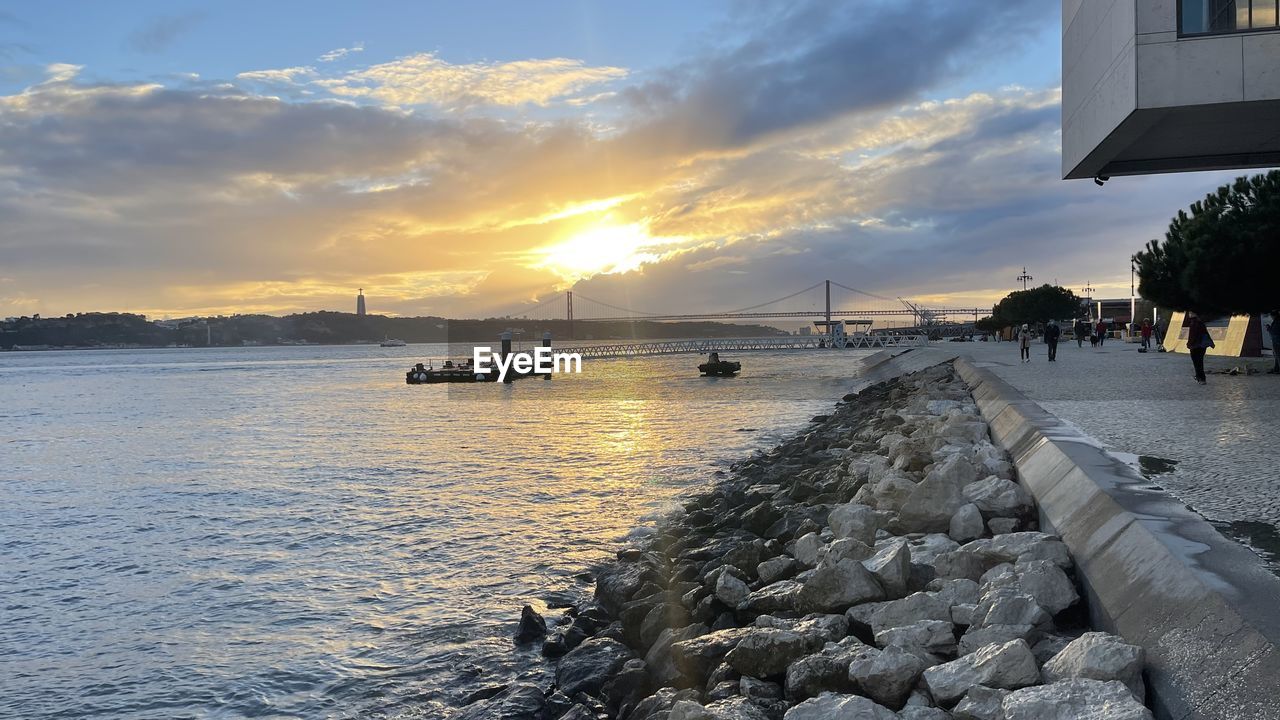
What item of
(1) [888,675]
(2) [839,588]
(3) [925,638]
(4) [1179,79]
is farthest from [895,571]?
(4) [1179,79]

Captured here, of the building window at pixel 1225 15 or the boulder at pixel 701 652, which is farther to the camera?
the building window at pixel 1225 15

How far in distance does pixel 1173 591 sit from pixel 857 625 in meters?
1.71

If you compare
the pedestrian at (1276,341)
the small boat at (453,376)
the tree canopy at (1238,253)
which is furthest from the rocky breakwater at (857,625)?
the small boat at (453,376)

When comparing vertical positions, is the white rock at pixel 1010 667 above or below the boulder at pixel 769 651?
above

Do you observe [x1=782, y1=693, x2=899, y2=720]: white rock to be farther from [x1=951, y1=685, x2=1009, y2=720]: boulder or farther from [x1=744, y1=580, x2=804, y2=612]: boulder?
[x1=744, y1=580, x2=804, y2=612]: boulder

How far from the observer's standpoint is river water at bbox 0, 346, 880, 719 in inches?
249

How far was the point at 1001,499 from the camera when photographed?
21.9 ft

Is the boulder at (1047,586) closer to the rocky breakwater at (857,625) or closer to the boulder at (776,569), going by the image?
the rocky breakwater at (857,625)

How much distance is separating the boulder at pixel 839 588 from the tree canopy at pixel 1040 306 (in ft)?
268

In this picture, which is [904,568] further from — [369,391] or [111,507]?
[369,391]

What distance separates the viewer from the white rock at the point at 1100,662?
11.1ft

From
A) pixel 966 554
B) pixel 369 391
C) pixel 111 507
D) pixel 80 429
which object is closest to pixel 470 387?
pixel 369 391

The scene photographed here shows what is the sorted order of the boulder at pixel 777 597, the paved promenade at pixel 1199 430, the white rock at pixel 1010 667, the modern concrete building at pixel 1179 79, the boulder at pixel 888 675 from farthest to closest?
the modern concrete building at pixel 1179 79
the boulder at pixel 777 597
the paved promenade at pixel 1199 430
the boulder at pixel 888 675
the white rock at pixel 1010 667

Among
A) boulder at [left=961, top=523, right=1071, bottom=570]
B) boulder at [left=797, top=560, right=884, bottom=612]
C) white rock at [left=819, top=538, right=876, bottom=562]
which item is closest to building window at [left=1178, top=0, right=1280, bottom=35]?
boulder at [left=961, top=523, right=1071, bottom=570]
